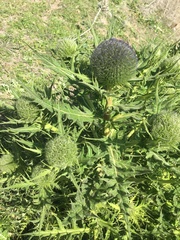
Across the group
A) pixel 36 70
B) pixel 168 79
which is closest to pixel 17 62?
pixel 36 70

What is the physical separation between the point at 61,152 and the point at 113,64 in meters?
0.63

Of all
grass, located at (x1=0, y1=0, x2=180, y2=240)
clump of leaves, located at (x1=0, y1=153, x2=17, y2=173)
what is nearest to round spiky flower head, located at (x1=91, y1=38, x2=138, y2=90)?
grass, located at (x1=0, y1=0, x2=180, y2=240)

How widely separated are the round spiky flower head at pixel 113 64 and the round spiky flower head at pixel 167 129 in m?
0.34

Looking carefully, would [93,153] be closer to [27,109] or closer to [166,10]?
[27,109]

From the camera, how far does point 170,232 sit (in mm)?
2488

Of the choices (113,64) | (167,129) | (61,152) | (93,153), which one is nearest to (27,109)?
(61,152)

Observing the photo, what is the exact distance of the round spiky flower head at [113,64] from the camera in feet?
6.23

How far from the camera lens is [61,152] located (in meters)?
1.87

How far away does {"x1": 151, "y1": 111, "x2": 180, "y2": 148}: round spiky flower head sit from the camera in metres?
1.83

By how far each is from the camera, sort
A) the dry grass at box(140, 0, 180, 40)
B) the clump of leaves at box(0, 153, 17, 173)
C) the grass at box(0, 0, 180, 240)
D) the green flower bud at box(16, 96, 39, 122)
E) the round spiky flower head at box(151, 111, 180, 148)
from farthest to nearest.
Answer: the dry grass at box(140, 0, 180, 40) → the clump of leaves at box(0, 153, 17, 173) → the green flower bud at box(16, 96, 39, 122) → the grass at box(0, 0, 180, 240) → the round spiky flower head at box(151, 111, 180, 148)

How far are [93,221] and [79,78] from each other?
1.23 metres

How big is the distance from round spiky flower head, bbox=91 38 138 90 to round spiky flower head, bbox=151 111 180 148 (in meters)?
0.34

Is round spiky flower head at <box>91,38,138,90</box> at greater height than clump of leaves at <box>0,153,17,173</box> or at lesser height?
greater

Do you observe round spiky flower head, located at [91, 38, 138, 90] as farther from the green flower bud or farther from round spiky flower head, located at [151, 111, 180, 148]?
the green flower bud
